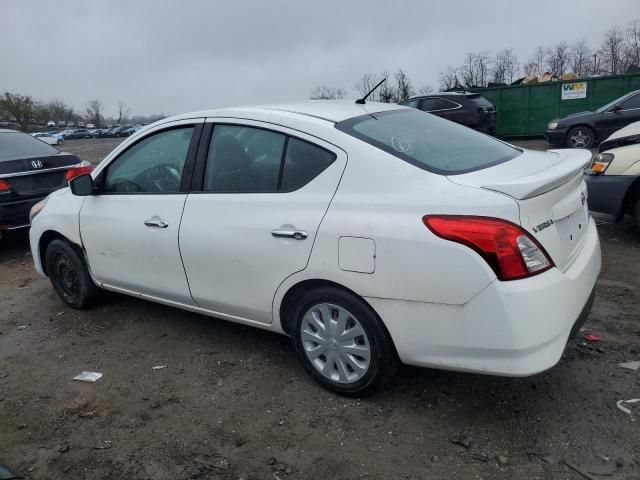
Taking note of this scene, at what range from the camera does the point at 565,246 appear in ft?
8.59

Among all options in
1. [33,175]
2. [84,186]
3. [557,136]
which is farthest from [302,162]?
[557,136]

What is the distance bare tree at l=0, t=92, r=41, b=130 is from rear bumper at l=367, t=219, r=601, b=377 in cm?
8736

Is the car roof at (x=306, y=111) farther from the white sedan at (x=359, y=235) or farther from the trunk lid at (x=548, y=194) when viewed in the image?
the trunk lid at (x=548, y=194)

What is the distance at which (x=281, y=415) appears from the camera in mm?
2916

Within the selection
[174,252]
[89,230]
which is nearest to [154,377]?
[174,252]

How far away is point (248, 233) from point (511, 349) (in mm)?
1526

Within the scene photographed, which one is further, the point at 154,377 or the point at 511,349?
the point at 154,377

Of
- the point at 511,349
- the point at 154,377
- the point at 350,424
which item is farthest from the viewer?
the point at 154,377

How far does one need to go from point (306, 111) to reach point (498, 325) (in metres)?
1.67

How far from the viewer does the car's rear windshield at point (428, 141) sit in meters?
2.78

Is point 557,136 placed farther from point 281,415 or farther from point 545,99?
point 281,415

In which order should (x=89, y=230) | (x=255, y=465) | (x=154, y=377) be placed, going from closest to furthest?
1. (x=255, y=465)
2. (x=154, y=377)
3. (x=89, y=230)

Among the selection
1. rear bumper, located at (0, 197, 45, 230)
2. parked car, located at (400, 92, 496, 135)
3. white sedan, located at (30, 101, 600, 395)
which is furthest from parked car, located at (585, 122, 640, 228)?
parked car, located at (400, 92, 496, 135)

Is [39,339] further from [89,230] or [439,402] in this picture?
[439,402]
